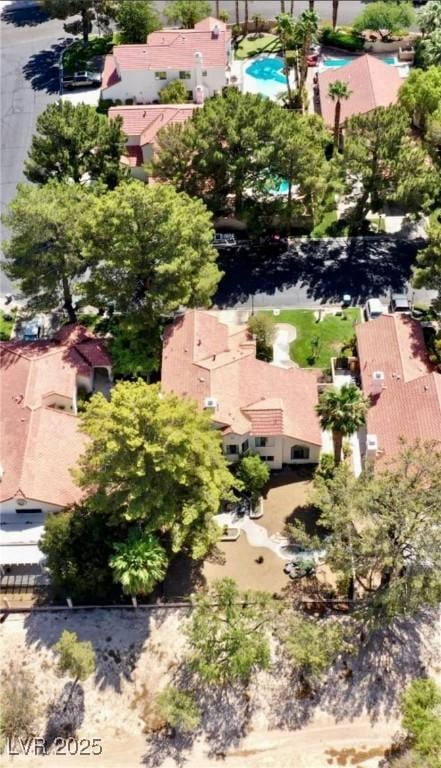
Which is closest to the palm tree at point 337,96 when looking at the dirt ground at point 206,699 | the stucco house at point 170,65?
the stucco house at point 170,65

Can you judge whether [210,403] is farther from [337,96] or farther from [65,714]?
[337,96]

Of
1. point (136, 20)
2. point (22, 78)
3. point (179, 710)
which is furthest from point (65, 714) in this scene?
point (136, 20)

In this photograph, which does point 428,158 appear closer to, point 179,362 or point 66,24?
point 179,362

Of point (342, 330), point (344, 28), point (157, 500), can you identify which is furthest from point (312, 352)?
point (344, 28)

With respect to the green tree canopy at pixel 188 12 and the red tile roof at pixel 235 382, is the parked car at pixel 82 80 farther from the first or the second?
the red tile roof at pixel 235 382

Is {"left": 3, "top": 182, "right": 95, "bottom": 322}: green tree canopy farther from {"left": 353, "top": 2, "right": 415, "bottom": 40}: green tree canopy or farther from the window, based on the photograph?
{"left": 353, "top": 2, "right": 415, "bottom": 40}: green tree canopy

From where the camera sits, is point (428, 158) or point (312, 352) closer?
point (312, 352)

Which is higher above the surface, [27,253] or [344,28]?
[344,28]
